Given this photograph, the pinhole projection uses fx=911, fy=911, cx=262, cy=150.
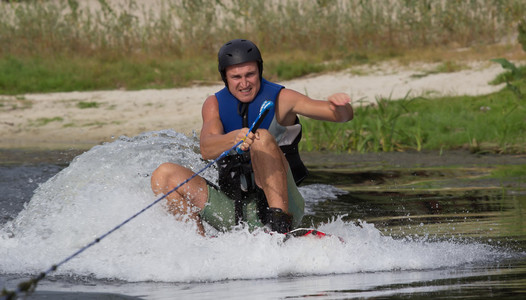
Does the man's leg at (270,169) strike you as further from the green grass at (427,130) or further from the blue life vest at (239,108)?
the green grass at (427,130)

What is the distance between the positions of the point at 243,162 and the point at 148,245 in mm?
623

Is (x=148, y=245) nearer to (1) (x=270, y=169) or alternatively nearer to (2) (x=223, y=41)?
(1) (x=270, y=169)

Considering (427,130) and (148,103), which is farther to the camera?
(148,103)

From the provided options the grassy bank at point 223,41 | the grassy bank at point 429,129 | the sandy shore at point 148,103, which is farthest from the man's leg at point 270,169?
the grassy bank at point 223,41

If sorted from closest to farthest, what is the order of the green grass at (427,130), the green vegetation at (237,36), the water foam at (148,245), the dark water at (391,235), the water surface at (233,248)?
1. the dark water at (391,235)
2. the water surface at (233,248)
3. the water foam at (148,245)
4. the green grass at (427,130)
5. the green vegetation at (237,36)

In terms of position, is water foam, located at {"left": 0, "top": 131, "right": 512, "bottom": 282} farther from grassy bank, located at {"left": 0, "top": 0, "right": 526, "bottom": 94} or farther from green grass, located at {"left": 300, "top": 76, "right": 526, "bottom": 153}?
grassy bank, located at {"left": 0, "top": 0, "right": 526, "bottom": 94}

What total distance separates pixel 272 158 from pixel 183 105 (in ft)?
26.6

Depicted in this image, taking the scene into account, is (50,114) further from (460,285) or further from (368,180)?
(460,285)

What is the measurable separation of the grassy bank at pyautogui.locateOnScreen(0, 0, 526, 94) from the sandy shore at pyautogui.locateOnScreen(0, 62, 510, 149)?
1.79ft

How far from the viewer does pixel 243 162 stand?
453 centimetres

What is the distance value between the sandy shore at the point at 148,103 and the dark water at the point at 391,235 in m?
3.00

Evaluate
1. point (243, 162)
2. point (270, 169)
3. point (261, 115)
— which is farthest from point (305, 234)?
point (261, 115)

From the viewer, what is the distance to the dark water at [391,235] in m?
3.52

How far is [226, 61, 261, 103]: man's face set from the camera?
15.1 ft
